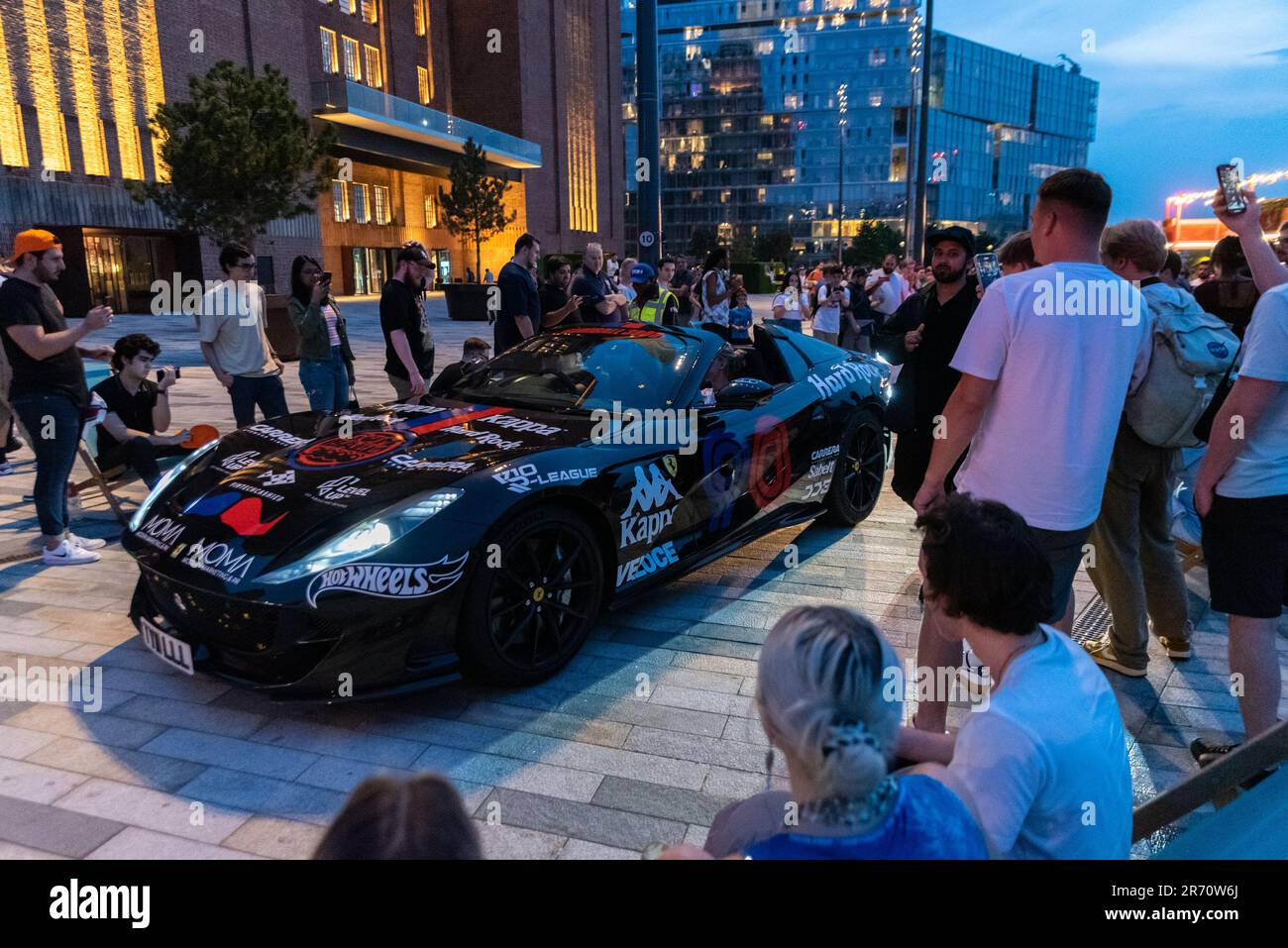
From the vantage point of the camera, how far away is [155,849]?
2467 mm

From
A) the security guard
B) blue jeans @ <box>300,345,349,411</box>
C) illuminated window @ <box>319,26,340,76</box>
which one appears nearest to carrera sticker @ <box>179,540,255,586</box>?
blue jeans @ <box>300,345,349,411</box>

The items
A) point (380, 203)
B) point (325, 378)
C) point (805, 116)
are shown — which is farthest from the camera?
point (805, 116)

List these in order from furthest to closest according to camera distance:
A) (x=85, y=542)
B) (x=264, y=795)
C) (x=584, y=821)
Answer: (x=85, y=542) < (x=264, y=795) < (x=584, y=821)

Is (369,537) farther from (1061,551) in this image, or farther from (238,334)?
(238,334)

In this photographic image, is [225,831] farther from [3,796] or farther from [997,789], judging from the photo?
[997,789]

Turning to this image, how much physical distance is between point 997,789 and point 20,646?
13.7 feet

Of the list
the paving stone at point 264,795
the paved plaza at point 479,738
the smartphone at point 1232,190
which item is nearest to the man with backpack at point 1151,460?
the paved plaza at point 479,738

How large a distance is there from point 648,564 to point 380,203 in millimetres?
49282

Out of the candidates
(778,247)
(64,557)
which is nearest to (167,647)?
(64,557)

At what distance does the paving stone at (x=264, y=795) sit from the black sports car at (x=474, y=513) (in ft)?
0.98
